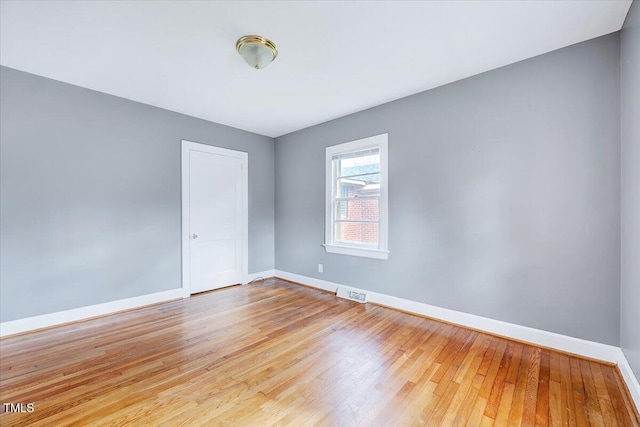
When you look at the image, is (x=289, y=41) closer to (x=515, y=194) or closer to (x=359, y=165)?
(x=359, y=165)

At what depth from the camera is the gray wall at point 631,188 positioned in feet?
5.48

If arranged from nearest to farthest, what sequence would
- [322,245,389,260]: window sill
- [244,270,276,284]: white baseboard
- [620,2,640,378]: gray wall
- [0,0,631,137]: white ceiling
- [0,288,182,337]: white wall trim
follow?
[620,2,640,378]: gray wall
[0,0,631,137]: white ceiling
[0,288,182,337]: white wall trim
[322,245,389,260]: window sill
[244,270,276,284]: white baseboard

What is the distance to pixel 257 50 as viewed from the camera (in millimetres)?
2172

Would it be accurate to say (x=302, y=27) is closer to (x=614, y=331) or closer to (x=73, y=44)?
(x=73, y=44)

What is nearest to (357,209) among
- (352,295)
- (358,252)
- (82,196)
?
(358,252)

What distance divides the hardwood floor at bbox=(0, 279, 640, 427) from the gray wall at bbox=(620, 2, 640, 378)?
15.0 inches

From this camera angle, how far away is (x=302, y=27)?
1989 mm

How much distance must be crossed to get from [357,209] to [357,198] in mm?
159

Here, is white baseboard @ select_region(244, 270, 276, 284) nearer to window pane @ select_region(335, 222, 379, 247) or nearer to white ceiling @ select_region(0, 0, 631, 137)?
window pane @ select_region(335, 222, 379, 247)

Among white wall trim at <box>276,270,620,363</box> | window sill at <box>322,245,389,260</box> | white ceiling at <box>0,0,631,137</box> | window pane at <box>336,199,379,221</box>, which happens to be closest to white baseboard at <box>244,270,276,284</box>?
window sill at <box>322,245,389,260</box>

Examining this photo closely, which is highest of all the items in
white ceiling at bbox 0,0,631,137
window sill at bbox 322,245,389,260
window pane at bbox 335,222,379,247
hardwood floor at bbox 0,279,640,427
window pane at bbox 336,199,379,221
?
white ceiling at bbox 0,0,631,137

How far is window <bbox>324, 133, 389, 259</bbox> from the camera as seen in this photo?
3.37 m

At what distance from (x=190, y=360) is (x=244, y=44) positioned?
256 cm

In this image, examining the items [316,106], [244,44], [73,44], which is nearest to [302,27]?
[244,44]
